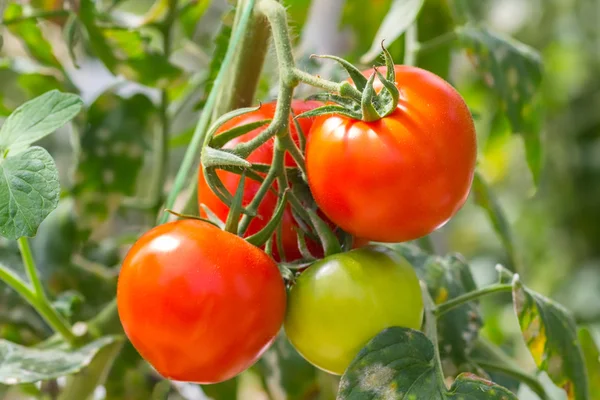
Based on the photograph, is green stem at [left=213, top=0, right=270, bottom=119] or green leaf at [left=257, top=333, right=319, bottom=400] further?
green leaf at [left=257, top=333, right=319, bottom=400]

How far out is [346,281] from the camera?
0.43m

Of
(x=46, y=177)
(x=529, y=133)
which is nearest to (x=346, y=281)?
(x=46, y=177)

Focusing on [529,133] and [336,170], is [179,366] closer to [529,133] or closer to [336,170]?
[336,170]

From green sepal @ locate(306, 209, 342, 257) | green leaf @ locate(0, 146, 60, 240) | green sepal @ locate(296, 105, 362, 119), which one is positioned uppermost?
green sepal @ locate(296, 105, 362, 119)

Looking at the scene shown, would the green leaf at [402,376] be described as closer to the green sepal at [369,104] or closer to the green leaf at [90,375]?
the green sepal at [369,104]

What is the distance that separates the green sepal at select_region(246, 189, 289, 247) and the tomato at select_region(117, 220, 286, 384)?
0.5 inches

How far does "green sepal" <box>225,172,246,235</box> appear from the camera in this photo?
0.43 m

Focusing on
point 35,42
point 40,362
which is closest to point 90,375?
point 40,362

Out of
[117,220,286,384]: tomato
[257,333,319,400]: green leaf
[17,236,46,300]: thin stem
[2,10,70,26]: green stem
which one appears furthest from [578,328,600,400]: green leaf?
[2,10,70,26]: green stem

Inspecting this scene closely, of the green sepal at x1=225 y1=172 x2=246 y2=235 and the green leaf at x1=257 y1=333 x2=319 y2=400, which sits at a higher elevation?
the green sepal at x1=225 y1=172 x2=246 y2=235

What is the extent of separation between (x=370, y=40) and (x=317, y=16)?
191mm

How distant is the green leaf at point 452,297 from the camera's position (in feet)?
1.98

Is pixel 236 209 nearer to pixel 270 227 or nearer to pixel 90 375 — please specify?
pixel 270 227

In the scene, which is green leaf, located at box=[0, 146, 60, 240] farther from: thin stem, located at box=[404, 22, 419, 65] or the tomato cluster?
thin stem, located at box=[404, 22, 419, 65]
